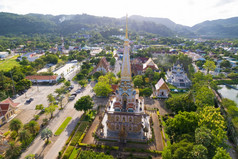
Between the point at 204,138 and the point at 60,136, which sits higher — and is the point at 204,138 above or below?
above

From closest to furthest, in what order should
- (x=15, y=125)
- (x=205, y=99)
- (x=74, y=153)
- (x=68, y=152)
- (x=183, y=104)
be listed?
(x=68, y=152)
(x=74, y=153)
(x=15, y=125)
(x=205, y=99)
(x=183, y=104)

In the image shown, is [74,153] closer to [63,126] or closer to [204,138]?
[63,126]

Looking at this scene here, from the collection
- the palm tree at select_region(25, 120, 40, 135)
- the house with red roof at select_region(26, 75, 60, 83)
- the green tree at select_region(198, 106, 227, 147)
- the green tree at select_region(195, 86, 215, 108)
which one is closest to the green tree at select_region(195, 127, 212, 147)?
the green tree at select_region(198, 106, 227, 147)

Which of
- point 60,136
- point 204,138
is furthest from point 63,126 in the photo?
point 204,138

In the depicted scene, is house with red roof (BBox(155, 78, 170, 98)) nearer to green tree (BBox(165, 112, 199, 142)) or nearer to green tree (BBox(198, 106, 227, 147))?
green tree (BBox(165, 112, 199, 142))

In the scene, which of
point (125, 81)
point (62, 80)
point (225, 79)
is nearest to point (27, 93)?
point (62, 80)

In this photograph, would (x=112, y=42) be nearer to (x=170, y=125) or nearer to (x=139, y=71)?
(x=139, y=71)

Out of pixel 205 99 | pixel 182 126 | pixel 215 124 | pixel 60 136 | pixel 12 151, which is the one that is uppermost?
pixel 205 99

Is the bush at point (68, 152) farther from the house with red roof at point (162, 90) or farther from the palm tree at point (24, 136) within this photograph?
the house with red roof at point (162, 90)

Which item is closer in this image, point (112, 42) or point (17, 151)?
point (17, 151)
